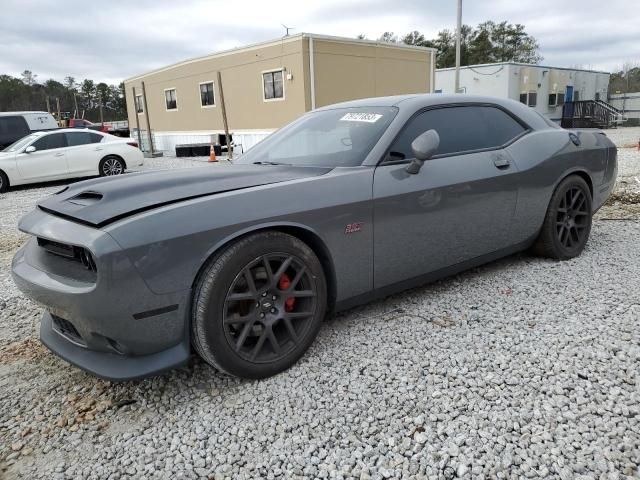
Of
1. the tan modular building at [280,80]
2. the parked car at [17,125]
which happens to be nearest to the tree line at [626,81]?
the tan modular building at [280,80]

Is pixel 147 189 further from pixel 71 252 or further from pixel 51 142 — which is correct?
pixel 51 142

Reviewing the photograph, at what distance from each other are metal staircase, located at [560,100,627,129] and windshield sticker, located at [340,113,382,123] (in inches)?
1261

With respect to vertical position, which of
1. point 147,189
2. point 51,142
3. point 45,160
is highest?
point 147,189

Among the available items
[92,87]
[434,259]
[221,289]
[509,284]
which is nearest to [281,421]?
[221,289]

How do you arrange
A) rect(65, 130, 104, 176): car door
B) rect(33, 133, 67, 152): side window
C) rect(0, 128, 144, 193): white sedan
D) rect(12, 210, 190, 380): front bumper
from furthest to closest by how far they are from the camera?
rect(65, 130, 104, 176): car door < rect(33, 133, 67, 152): side window < rect(0, 128, 144, 193): white sedan < rect(12, 210, 190, 380): front bumper

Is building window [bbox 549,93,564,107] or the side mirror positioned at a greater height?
building window [bbox 549,93,564,107]

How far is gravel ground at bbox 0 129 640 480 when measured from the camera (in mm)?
1928

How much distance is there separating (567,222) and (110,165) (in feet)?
37.0

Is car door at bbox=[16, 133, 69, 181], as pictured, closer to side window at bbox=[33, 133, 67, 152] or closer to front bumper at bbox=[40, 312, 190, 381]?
side window at bbox=[33, 133, 67, 152]

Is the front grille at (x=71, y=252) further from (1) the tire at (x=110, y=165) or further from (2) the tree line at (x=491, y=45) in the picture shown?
(2) the tree line at (x=491, y=45)

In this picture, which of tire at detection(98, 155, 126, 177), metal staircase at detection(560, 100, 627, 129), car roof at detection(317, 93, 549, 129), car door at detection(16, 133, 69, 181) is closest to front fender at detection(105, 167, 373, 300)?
car roof at detection(317, 93, 549, 129)

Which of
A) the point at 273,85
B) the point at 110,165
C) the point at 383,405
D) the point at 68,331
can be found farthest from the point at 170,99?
the point at 383,405

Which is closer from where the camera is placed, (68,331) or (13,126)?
(68,331)

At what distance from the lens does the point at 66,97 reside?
74.9 m
